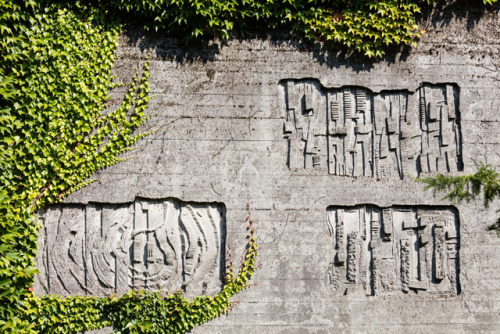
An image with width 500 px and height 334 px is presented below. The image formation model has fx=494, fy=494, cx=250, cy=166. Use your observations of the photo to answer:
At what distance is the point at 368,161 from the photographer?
5633mm

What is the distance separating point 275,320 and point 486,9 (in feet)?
14.2

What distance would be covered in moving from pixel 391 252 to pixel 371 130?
1403mm

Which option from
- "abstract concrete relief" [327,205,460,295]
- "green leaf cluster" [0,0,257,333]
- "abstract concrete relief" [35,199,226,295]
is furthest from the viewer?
"abstract concrete relief" [327,205,460,295]

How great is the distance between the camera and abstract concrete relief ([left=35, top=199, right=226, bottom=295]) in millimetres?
5395

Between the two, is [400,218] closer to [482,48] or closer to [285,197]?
[285,197]

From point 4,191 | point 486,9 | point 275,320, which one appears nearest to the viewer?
point 4,191

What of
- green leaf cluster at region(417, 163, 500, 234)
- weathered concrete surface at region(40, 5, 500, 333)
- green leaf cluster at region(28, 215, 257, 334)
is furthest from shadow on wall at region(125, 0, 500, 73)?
green leaf cluster at region(28, 215, 257, 334)

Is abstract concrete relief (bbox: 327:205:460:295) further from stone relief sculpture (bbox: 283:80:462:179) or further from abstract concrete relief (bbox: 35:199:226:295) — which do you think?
abstract concrete relief (bbox: 35:199:226:295)

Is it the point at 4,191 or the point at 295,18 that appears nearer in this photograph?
the point at 4,191

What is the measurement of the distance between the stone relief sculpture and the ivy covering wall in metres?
0.58

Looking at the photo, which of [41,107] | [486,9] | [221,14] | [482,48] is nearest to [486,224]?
[482,48]

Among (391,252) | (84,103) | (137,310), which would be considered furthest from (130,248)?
(391,252)

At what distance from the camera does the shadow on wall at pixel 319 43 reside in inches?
219

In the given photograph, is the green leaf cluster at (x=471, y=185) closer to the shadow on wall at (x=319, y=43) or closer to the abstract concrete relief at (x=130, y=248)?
the shadow on wall at (x=319, y=43)
